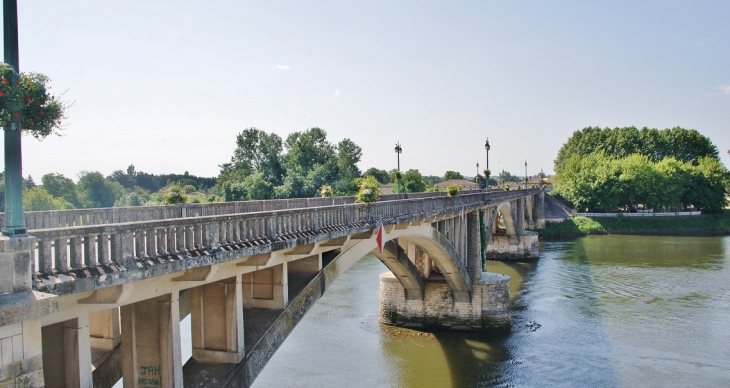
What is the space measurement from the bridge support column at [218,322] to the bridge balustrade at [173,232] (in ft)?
3.47

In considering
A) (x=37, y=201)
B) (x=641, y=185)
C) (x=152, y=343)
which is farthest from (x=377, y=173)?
(x=152, y=343)

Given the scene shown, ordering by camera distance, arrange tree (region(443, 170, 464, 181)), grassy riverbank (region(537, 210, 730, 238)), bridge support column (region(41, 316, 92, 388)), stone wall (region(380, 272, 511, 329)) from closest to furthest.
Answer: bridge support column (region(41, 316, 92, 388))
stone wall (region(380, 272, 511, 329))
grassy riverbank (region(537, 210, 730, 238))
tree (region(443, 170, 464, 181))

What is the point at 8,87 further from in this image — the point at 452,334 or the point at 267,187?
the point at 267,187

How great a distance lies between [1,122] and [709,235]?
8137 centimetres

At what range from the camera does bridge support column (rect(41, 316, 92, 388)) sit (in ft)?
23.6

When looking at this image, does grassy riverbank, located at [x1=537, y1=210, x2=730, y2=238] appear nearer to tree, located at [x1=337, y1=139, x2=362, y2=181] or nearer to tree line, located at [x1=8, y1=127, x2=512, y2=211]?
tree line, located at [x1=8, y1=127, x2=512, y2=211]

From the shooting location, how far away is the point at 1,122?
5758 mm

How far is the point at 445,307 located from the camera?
3008 centimetres

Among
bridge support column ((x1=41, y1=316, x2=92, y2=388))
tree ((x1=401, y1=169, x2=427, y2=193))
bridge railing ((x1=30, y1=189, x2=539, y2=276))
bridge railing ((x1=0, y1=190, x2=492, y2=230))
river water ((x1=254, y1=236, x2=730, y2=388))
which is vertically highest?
tree ((x1=401, y1=169, x2=427, y2=193))

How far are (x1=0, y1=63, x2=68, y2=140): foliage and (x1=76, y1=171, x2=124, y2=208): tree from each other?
2748 inches

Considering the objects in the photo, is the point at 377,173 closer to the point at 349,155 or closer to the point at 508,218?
the point at 349,155

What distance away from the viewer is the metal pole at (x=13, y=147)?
226 inches

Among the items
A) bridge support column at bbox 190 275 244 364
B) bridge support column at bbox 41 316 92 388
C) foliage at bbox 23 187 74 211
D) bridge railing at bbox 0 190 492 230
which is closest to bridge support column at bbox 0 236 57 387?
bridge support column at bbox 41 316 92 388

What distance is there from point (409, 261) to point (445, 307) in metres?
4.06
